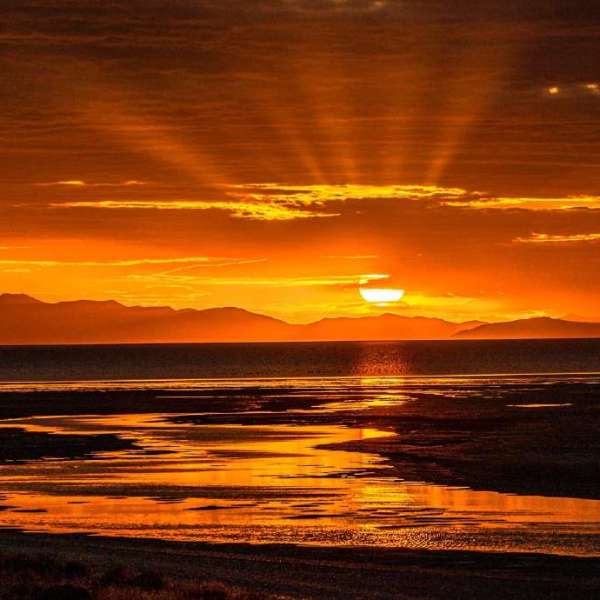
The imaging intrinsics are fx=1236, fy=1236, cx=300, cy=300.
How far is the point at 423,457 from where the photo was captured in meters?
46.3

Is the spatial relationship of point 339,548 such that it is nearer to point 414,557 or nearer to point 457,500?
point 414,557

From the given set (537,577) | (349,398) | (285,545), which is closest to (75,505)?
(285,545)

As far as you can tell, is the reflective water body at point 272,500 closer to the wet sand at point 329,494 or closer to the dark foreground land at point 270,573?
the wet sand at point 329,494

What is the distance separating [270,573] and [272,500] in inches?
410

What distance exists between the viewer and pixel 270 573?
2350 centimetres

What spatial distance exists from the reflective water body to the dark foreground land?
1428 millimetres

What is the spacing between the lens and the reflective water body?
27.9 m

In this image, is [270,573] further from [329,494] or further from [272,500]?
[329,494]

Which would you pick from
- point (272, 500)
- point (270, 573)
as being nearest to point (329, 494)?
point (272, 500)

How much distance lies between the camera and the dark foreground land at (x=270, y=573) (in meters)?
20.8

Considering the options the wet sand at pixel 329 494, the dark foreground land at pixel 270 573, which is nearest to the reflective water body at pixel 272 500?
the wet sand at pixel 329 494

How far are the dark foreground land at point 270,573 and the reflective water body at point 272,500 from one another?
143cm

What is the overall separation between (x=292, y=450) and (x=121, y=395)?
5106 cm

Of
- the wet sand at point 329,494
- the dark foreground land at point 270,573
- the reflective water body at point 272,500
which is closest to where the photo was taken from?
the dark foreground land at point 270,573
